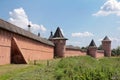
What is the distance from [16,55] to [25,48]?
2.93m

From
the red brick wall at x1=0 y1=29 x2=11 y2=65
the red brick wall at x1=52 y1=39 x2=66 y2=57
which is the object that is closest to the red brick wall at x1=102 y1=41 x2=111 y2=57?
the red brick wall at x1=52 y1=39 x2=66 y2=57

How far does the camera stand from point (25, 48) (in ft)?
69.6

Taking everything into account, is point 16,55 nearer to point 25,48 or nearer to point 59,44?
point 25,48

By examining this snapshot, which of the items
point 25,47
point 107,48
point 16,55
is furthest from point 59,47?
point 107,48

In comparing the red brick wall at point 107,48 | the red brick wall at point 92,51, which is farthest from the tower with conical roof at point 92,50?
the red brick wall at point 107,48

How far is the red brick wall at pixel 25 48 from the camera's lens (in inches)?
647

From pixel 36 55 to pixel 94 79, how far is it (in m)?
14.6

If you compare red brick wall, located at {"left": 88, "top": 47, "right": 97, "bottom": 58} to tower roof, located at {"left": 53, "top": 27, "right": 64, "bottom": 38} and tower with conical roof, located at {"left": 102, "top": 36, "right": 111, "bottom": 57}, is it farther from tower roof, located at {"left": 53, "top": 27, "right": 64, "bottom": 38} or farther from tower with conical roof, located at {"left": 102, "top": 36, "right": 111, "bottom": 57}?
tower roof, located at {"left": 53, "top": 27, "right": 64, "bottom": 38}

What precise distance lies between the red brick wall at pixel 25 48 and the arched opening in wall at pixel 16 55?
18.7 inches

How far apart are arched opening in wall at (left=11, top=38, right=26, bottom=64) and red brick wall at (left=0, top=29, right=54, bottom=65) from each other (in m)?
0.48

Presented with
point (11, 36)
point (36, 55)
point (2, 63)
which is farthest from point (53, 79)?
point (36, 55)

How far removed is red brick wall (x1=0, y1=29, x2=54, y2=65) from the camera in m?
16.4

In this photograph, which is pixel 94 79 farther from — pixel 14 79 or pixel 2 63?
pixel 2 63

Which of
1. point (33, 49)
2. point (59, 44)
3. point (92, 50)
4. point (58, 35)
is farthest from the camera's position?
point (92, 50)
